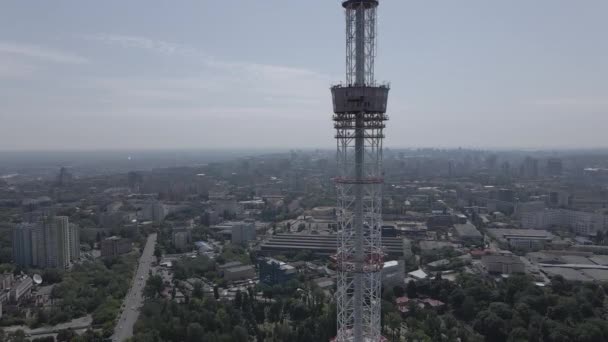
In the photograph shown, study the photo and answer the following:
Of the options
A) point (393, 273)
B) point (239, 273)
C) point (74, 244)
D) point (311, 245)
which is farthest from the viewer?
point (311, 245)

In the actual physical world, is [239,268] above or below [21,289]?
above

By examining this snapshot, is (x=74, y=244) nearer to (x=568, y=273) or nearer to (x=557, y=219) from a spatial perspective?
(x=568, y=273)

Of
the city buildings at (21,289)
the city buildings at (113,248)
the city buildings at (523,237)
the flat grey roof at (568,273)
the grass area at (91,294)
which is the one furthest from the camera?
the city buildings at (523,237)

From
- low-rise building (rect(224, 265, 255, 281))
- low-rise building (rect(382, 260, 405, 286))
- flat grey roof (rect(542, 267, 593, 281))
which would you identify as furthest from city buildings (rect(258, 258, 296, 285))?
flat grey roof (rect(542, 267, 593, 281))

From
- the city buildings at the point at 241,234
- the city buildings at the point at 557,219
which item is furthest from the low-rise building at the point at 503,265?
the city buildings at the point at 241,234

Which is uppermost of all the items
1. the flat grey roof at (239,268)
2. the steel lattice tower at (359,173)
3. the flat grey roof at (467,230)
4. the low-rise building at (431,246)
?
the steel lattice tower at (359,173)

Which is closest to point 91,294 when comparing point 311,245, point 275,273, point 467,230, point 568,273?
point 275,273

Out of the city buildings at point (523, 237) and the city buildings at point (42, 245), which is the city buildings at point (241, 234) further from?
the city buildings at point (523, 237)
